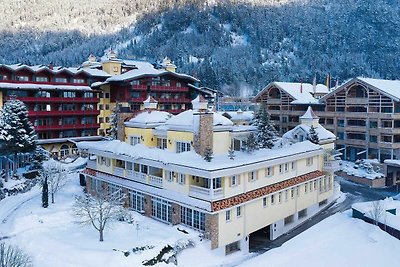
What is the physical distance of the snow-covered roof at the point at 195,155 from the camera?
93.7 feet

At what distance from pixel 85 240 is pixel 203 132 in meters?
11.7

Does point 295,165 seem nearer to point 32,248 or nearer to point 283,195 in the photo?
point 283,195

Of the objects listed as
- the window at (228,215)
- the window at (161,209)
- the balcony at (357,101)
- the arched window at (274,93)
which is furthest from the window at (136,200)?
the arched window at (274,93)

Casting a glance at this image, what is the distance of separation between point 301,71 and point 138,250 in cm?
16079

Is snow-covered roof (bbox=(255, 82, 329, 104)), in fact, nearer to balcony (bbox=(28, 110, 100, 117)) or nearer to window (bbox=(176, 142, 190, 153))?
balcony (bbox=(28, 110, 100, 117))

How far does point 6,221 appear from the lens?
30.9m

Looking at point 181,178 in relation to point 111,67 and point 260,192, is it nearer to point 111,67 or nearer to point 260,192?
point 260,192

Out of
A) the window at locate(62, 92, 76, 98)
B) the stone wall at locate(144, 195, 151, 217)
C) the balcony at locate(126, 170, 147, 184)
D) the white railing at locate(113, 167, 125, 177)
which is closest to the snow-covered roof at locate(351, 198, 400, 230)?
the stone wall at locate(144, 195, 151, 217)

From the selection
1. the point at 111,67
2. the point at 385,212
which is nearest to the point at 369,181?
the point at 385,212

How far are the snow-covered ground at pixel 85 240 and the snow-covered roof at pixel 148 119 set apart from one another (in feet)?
29.8

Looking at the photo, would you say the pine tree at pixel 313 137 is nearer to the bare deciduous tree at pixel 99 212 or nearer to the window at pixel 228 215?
the window at pixel 228 215

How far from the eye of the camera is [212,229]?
88.7ft

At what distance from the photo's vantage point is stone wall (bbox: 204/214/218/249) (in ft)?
88.4

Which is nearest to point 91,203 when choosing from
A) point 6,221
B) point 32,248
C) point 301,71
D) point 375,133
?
point 32,248
